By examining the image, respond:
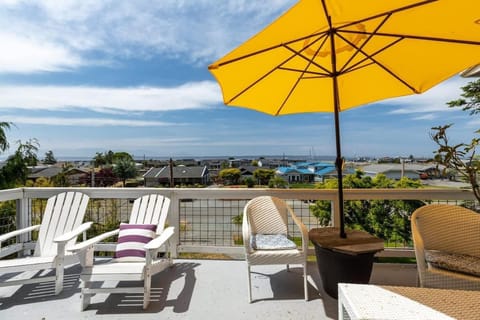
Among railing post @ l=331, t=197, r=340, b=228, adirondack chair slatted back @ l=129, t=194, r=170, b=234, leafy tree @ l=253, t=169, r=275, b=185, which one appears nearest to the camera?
adirondack chair slatted back @ l=129, t=194, r=170, b=234

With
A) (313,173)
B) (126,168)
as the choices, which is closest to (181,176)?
(126,168)

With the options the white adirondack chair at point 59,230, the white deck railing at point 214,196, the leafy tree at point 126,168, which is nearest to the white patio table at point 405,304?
the white deck railing at point 214,196

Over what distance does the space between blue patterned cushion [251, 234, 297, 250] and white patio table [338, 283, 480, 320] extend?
1232mm

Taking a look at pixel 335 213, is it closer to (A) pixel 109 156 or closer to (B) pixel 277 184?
(B) pixel 277 184

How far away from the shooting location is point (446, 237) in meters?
2.25

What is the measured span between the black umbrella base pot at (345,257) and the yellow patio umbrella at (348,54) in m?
0.32

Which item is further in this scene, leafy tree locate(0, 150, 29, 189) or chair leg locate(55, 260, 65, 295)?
leafy tree locate(0, 150, 29, 189)

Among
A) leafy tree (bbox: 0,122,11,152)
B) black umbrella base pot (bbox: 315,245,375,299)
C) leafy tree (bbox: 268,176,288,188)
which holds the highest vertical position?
leafy tree (bbox: 0,122,11,152)

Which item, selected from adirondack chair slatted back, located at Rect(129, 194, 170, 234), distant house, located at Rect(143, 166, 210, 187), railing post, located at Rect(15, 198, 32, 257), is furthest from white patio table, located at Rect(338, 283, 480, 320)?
distant house, located at Rect(143, 166, 210, 187)

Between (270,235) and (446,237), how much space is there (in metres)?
1.68

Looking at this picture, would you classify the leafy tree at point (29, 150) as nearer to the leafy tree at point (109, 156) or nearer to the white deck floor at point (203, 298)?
the white deck floor at point (203, 298)

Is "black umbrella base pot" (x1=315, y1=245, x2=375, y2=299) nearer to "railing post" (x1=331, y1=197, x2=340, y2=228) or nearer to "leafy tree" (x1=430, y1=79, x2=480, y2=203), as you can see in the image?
"railing post" (x1=331, y1=197, x2=340, y2=228)

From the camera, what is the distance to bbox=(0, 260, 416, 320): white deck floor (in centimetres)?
210

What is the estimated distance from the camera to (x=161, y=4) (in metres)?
3.85
